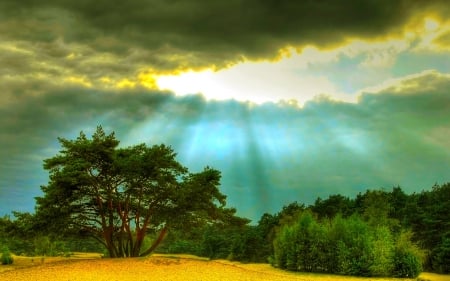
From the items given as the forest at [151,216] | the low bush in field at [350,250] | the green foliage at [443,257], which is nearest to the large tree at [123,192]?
the forest at [151,216]

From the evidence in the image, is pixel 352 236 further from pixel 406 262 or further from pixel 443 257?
pixel 443 257

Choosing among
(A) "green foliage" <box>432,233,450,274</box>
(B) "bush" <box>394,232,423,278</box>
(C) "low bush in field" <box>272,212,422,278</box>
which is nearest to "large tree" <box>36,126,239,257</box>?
(C) "low bush in field" <box>272,212,422,278</box>

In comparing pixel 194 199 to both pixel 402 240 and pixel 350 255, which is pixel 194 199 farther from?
pixel 402 240

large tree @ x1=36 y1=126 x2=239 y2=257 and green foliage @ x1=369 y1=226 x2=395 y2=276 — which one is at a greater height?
large tree @ x1=36 y1=126 x2=239 y2=257

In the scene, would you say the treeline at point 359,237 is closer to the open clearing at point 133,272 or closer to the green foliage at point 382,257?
the green foliage at point 382,257

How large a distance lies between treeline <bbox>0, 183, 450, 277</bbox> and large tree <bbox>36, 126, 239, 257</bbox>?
137cm

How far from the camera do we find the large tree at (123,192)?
98.1 feet

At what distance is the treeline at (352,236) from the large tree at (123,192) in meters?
1.37

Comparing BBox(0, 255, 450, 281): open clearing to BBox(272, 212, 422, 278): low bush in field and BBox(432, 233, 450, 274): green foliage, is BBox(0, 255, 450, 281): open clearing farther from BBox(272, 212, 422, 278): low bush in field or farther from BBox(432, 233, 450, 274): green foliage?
BBox(432, 233, 450, 274): green foliage

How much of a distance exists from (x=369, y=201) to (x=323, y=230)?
1092 cm

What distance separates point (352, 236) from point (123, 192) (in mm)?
16895

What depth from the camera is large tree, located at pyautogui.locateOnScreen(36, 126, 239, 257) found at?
29906 mm

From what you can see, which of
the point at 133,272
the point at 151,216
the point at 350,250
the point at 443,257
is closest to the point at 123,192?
the point at 151,216

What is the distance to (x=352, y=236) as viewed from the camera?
33281 millimetres
